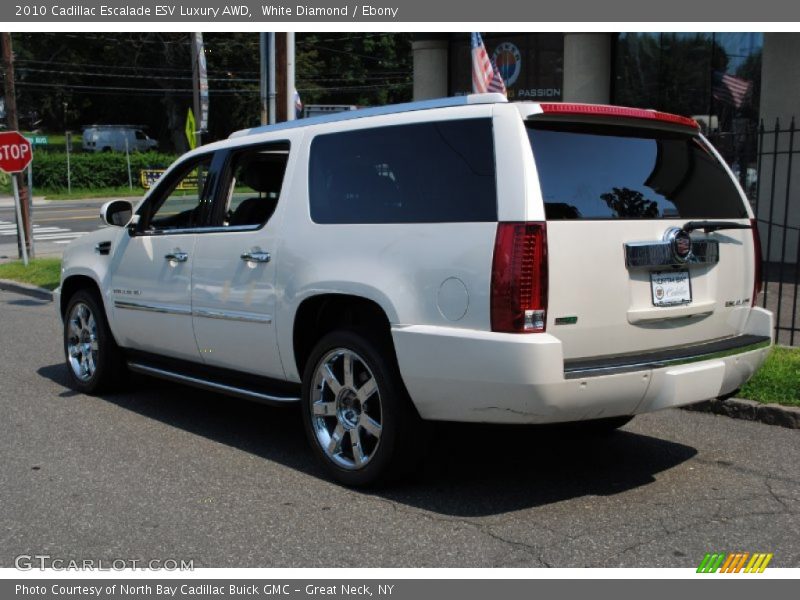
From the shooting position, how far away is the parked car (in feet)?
189

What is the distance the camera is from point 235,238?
19.0 feet

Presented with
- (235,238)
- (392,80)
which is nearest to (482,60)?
(235,238)

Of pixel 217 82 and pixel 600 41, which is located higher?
pixel 217 82

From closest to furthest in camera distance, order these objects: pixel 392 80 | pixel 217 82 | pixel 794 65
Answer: pixel 794 65 < pixel 217 82 < pixel 392 80

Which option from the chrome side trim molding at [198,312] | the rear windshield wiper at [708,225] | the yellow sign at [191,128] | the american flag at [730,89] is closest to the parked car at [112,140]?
the yellow sign at [191,128]

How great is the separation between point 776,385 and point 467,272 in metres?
3.38

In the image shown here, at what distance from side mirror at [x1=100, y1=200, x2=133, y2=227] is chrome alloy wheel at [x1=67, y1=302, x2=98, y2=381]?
842 millimetres

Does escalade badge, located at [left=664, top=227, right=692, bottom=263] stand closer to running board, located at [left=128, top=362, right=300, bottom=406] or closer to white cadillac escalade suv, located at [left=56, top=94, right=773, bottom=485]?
white cadillac escalade suv, located at [left=56, top=94, right=773, bottom=485]

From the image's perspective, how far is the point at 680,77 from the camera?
1566cm

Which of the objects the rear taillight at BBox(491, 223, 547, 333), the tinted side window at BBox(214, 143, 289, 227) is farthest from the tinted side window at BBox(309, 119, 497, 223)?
the tinted side window at BBox(214, 143, 289, 227)

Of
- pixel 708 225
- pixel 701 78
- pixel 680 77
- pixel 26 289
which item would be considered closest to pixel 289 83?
pixel 26 289

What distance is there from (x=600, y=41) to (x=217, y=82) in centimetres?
4951

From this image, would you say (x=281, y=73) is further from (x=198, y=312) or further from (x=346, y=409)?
(x=346, y=409)
